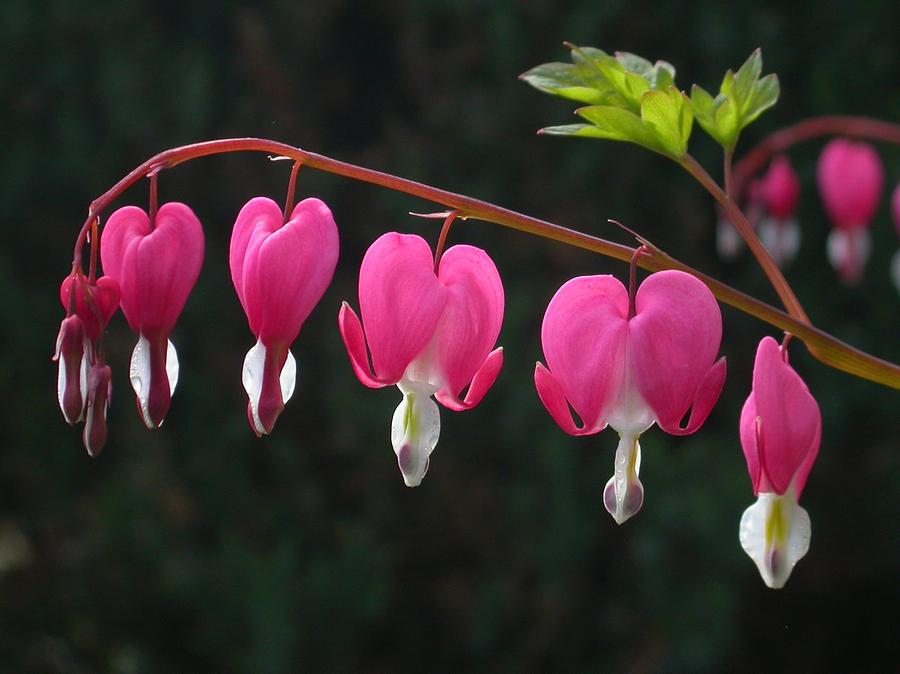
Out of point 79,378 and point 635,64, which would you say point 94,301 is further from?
point 635,64

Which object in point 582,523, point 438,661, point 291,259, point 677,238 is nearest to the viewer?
point 291,259

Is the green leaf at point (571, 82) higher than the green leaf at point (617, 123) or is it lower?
higher

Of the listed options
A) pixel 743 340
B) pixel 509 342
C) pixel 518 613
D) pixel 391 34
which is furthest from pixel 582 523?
pixel 391 34

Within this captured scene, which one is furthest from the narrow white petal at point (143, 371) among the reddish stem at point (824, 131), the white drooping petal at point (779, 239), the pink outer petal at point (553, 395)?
the white drooping petal at point (779, 239)

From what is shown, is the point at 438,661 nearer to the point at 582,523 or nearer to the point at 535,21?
the point at 582,523

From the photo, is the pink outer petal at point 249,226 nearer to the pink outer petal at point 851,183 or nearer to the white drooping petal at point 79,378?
the white drooping petal at point 79,378

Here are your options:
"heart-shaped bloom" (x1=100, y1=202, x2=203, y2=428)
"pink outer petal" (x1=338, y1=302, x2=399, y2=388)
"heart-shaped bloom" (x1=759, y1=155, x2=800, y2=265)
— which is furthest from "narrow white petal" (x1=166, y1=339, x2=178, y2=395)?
"heart-shaped bloom" (x1=759, y1=155, x2=800, y2=265)

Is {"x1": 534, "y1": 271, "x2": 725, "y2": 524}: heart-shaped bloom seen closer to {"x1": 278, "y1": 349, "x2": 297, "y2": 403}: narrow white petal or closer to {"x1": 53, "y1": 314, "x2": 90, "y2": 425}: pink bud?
{"x1": 278, "y1": 349, "x2": 297, "y2": 403}: narrow white petal
